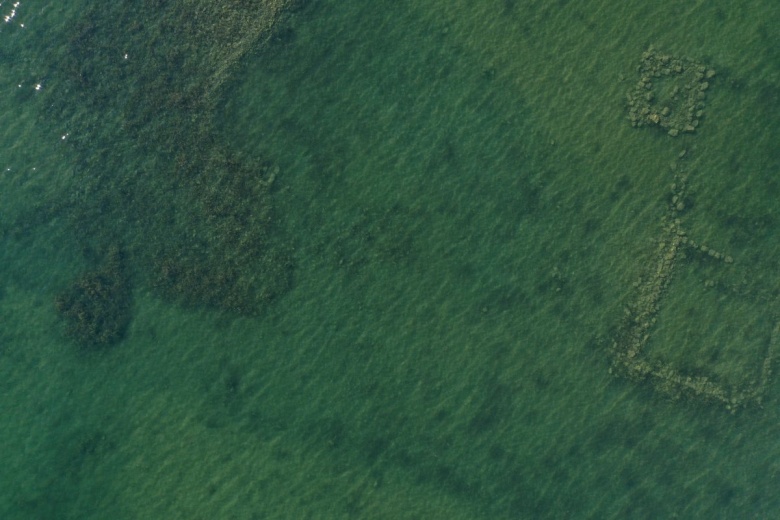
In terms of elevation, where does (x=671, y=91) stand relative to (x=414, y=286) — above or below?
above

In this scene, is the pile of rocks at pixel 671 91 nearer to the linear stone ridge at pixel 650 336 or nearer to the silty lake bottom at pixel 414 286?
the silty lake bottom at pixel 414 286

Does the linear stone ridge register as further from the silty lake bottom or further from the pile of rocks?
the pile of rocks

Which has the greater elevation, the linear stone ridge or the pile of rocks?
the pile of rocks

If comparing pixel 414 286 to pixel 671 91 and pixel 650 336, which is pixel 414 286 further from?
pixel 671 91

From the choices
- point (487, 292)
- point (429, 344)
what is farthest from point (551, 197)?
point (429, 344)

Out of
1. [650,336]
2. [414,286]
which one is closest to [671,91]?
[650,336]

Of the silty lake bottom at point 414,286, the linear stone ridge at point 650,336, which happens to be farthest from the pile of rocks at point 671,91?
the linear stone ridge at point 650,336

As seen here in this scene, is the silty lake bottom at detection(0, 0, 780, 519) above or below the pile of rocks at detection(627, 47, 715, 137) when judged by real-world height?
below

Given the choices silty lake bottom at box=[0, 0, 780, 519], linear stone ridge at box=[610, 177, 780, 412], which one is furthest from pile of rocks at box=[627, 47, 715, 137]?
linear stone ridge at box=[610, 177, 780, 412]
